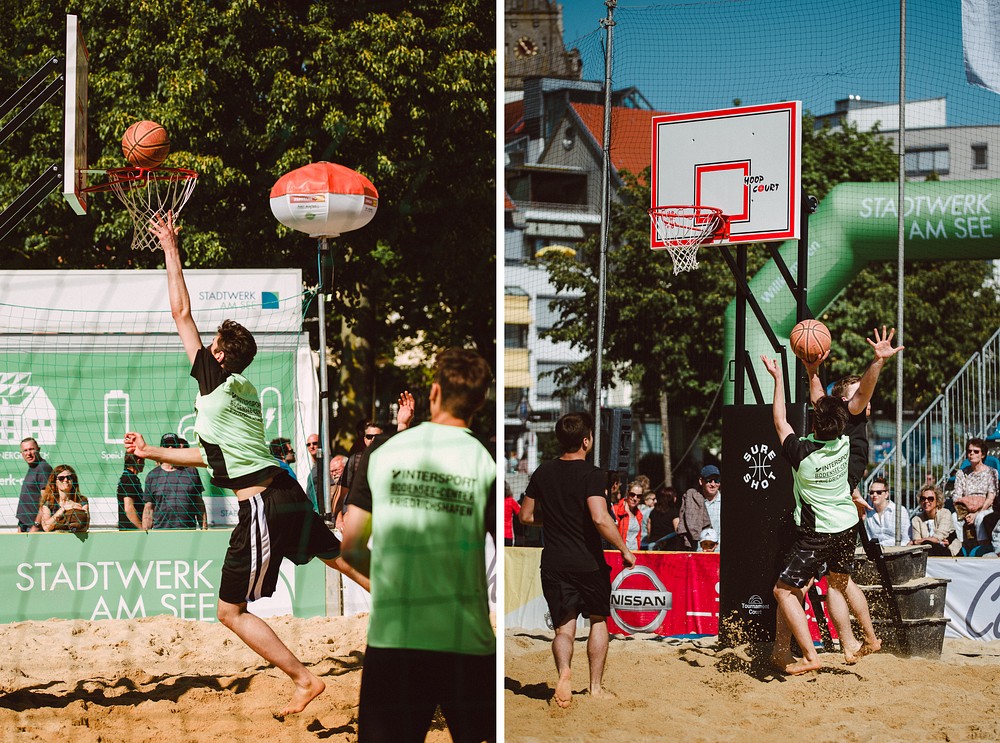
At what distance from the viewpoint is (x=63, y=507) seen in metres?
7.12

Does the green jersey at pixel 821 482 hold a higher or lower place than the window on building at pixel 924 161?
lower

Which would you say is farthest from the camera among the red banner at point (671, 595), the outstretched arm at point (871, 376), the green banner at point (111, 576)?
the red banner at point (671, 595)

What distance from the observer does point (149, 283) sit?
8617mm

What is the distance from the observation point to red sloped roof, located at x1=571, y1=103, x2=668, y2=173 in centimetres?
1008

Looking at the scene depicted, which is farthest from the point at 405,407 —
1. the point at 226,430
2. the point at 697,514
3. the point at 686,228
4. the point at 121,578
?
the point at 697,514

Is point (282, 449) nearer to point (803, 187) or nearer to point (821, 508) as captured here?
point (821, 508)

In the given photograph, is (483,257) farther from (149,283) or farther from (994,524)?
(994,524)

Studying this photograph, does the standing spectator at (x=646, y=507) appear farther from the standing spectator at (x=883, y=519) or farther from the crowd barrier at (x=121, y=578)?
the crowd barrier at (x=121, y=578)

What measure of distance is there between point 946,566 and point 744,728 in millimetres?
2380

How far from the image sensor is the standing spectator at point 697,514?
786 centimetres

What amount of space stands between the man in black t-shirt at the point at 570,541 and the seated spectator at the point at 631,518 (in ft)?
9.91

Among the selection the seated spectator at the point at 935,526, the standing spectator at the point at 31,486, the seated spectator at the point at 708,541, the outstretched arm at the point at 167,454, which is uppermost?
the outstretched arm at the point at 167,454

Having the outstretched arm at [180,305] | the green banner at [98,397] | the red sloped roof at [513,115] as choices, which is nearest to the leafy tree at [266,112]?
the red sloped roof at [513,115]

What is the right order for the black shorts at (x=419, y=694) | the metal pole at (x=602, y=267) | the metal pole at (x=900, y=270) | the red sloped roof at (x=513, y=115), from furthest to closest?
the red sloped roof at (x=513, y=115) → the metal pole at (x=900, y=270) → the metal pole at (x=602, y=267) → the black shorts at (x=419, y=694)
